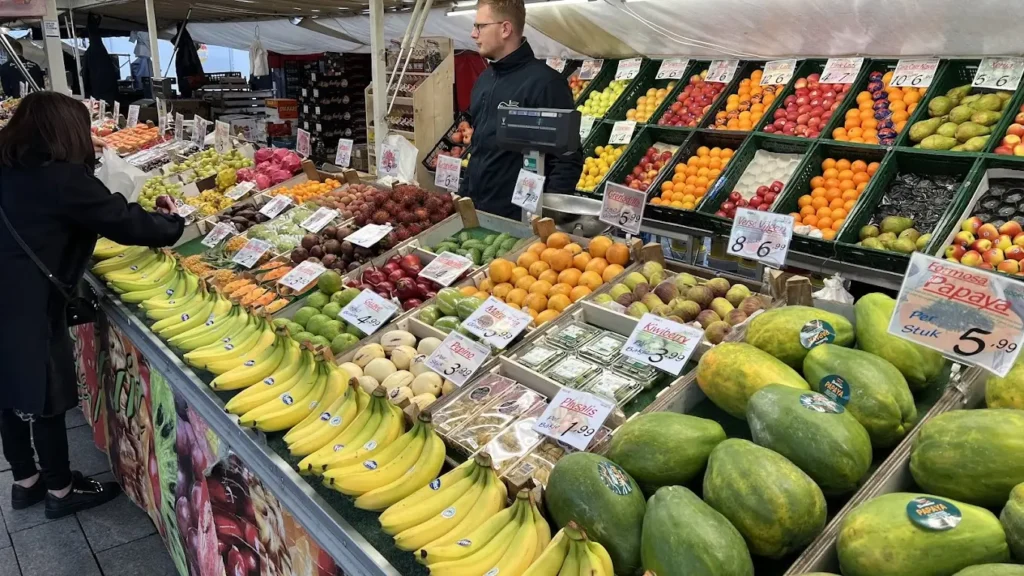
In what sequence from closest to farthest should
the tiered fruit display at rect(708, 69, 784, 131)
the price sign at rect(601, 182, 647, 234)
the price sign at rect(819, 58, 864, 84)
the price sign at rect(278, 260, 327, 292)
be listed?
the price sign at rect(601, 182, 647, 234)
the price sign at rect(278, 260, 327, 292)
the price sign at rect(819, 58, 864, 84)
the tiered fruit display at rect(708, 69, 784, 131)

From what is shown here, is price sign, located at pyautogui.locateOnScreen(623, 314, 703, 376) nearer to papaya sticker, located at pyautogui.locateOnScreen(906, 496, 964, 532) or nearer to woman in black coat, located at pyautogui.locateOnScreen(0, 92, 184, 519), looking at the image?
papaya sticker, located at pyautogui.locateOnScreen(906, 496, 964, 532)

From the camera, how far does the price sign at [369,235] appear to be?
3.23 metres

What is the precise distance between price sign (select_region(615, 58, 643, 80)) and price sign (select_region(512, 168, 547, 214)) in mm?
3386

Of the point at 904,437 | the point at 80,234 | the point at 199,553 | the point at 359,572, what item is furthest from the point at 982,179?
the point at 80,234

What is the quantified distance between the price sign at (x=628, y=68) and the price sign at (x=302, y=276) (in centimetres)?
382

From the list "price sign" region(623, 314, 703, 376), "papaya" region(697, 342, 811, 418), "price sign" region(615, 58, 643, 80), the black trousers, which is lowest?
the black trousers

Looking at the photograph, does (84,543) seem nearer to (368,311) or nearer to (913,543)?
(368,311)

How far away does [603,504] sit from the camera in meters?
1.30

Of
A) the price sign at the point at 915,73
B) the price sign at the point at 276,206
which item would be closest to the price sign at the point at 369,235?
the price sign at the point at 276,206

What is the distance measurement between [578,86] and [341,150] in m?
2.55

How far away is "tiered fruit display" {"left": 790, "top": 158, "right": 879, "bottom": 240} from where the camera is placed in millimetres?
3824

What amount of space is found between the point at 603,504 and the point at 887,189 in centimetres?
342

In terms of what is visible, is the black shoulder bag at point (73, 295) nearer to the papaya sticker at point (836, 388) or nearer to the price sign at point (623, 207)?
the price sign at point (623, 207)

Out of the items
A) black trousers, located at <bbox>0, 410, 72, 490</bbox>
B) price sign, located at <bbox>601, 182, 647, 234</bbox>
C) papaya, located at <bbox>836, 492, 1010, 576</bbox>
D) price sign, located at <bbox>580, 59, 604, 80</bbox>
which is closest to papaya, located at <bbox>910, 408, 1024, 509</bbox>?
papaya, located at <bbox>836, 492, 1010, 576</bbox>
